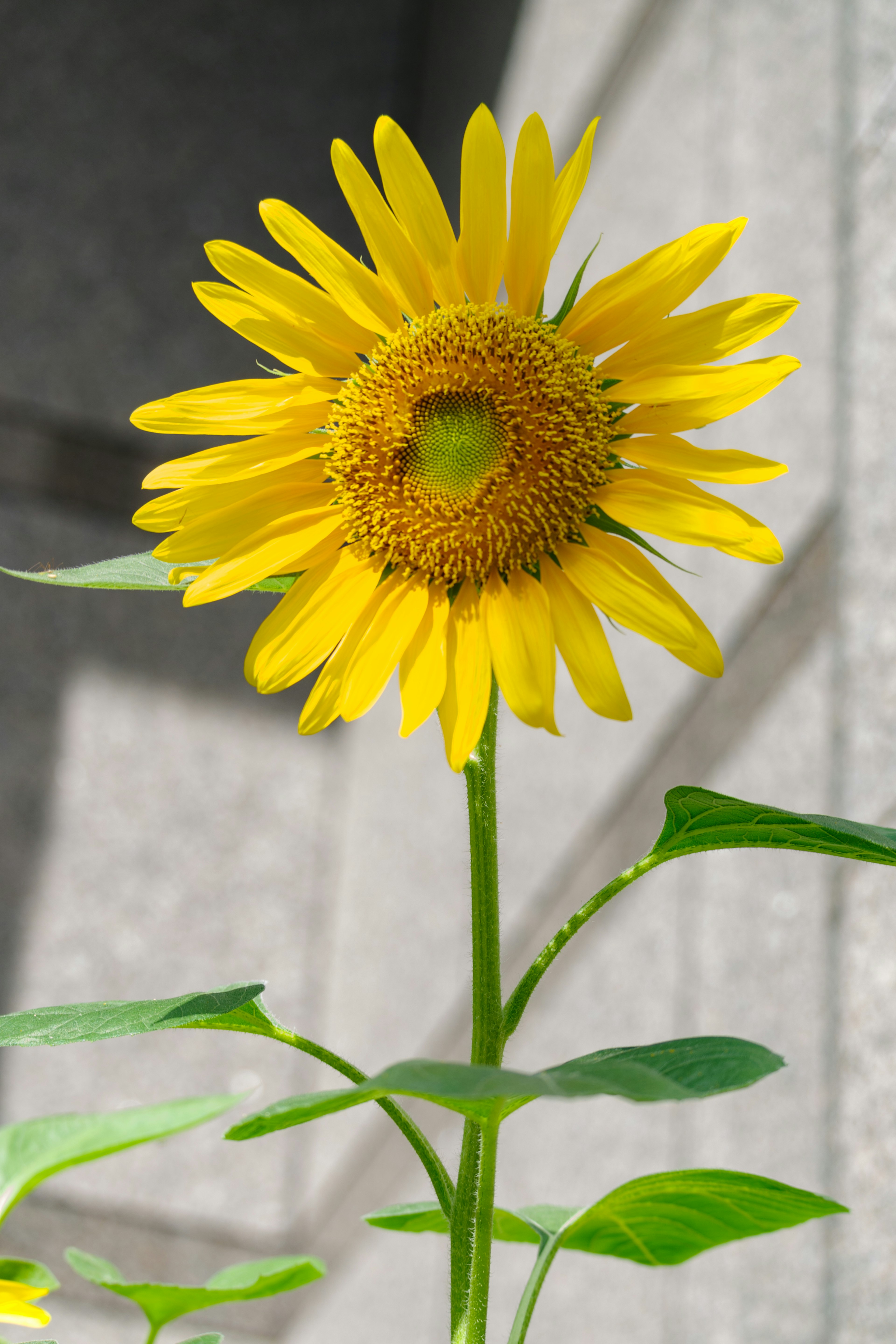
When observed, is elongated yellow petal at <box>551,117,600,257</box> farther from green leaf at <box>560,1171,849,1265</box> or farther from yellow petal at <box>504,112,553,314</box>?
A: green leaf at <box>560,1171,849,1265</box>

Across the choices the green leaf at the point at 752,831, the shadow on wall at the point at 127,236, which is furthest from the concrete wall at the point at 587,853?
the green leaf at the point at 752,831

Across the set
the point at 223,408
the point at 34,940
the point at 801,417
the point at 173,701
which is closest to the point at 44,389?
the point at 173,701

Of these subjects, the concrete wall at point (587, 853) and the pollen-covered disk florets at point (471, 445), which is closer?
the pollen-covered disk florets at point (471, 445)

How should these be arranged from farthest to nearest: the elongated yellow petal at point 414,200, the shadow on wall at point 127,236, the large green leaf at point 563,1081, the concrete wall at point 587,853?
the shadow on wall at point 127,236
the concrete wall at point 587,853
the elongated yellow petal at point 414,200
the large green leaf at point 563,1081

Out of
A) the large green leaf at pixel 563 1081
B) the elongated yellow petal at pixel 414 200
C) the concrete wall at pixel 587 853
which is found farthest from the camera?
the concrete wall at pixel 587 853

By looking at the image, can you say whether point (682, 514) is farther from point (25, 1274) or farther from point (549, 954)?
point (25, 1274)

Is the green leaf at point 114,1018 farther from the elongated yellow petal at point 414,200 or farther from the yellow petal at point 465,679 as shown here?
the elongated yellow petal at point 414,200
